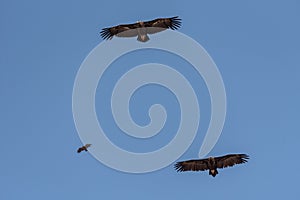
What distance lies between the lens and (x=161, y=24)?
51.0 inches

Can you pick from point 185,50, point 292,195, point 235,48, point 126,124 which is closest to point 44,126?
point 126,124

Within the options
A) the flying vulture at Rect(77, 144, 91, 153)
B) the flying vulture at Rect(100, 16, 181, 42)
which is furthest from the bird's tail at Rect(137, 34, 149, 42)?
the flying vulture at Rect(77, 144, 91, 153)

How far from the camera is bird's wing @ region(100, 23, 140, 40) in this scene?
1303 mm

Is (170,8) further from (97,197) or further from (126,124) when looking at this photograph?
(97,197)

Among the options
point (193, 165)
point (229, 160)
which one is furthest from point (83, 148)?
point (229, 160)

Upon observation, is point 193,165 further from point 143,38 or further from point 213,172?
point 143,38

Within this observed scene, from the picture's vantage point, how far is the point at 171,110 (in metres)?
1.29

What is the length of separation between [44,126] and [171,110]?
15.8 inches

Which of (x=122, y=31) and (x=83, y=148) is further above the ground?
(x=122, y=31)

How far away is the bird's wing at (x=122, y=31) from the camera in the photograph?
1303 millimetres

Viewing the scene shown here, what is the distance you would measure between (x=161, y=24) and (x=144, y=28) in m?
0.05

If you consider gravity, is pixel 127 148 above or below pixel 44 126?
below

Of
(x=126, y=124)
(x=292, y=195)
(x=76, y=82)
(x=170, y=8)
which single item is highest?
(x=170, y=8)

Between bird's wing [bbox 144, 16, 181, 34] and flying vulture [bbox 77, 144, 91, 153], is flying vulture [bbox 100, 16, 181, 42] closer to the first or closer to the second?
bird's wing [bbox 144, 16, 181, 34]
